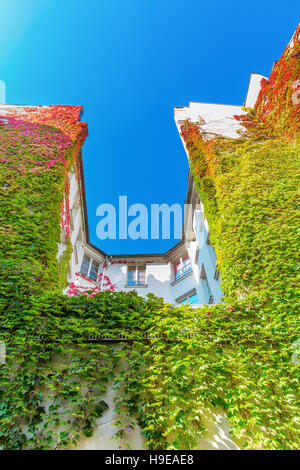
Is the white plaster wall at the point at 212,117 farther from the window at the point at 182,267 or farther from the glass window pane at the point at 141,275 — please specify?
the glass window pane at the point at 141,275

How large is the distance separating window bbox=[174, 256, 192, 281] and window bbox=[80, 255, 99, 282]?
5.88 metres

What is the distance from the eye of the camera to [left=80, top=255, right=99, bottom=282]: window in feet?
57.2

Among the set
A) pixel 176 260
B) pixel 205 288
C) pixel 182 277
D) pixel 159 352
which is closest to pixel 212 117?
pixel 205 288

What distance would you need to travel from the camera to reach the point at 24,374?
3.75 meters

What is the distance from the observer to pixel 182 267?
18188 mm

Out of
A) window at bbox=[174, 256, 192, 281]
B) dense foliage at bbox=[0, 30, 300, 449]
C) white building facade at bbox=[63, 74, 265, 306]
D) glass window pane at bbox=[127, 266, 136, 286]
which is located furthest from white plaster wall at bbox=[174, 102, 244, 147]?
glass window pane at bbox=[127, 266, 136, 286]

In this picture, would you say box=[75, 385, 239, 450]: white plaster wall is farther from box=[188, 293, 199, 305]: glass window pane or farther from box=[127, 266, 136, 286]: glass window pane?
box=[127, 266, 136, 286]: glass window pane

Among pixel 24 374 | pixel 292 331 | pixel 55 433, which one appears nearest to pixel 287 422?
pixel 292 331

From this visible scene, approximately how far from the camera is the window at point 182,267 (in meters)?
17.6

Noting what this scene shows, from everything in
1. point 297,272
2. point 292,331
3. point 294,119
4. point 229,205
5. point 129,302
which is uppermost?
point 294,119

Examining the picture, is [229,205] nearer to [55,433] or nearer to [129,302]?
[129,302]

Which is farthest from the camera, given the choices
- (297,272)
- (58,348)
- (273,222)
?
(273,222)

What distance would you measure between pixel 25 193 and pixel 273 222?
7246 mm

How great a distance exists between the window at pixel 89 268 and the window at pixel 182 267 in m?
5.88
